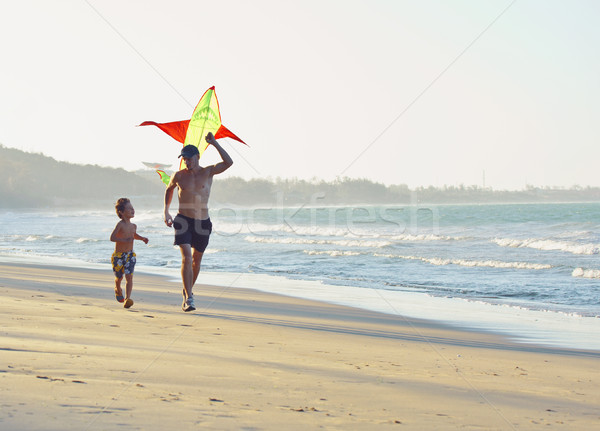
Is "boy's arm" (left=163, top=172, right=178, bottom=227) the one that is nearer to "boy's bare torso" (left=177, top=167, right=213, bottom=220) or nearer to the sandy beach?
"boy's bare torso" (left=177, top=167, right=213, bottom=220)

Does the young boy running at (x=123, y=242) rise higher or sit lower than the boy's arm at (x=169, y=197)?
lower

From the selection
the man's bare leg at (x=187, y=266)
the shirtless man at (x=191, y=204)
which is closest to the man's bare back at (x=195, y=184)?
the shirtless man at (x=191, y=204)

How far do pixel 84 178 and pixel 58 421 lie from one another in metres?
128

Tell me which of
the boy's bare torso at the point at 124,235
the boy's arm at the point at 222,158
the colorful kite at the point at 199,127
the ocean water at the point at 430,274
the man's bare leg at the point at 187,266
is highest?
the colorful kite at the point at 199,127

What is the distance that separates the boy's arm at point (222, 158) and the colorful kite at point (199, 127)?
4.17 ft

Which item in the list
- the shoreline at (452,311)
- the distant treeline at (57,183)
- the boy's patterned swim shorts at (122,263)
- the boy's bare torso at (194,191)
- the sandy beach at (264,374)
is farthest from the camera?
the distant treeline at (57,183)

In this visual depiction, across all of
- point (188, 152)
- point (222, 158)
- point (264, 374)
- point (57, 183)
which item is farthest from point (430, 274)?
point (57, 183)

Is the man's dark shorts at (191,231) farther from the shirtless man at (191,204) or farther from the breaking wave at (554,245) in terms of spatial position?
the breaking wave at (554,245)

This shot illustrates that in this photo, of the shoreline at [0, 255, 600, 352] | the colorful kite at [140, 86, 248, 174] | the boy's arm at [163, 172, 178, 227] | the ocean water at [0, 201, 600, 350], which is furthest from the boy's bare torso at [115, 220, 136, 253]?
the ocean water at [0, 201, 600, 350]

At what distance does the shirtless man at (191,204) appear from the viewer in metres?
6.54

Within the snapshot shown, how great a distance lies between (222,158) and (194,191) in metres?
0.46

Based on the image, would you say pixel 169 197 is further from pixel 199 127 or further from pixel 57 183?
pixel 57 183

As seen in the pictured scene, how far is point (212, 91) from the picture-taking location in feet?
26.9

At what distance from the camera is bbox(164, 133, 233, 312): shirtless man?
6.54m
